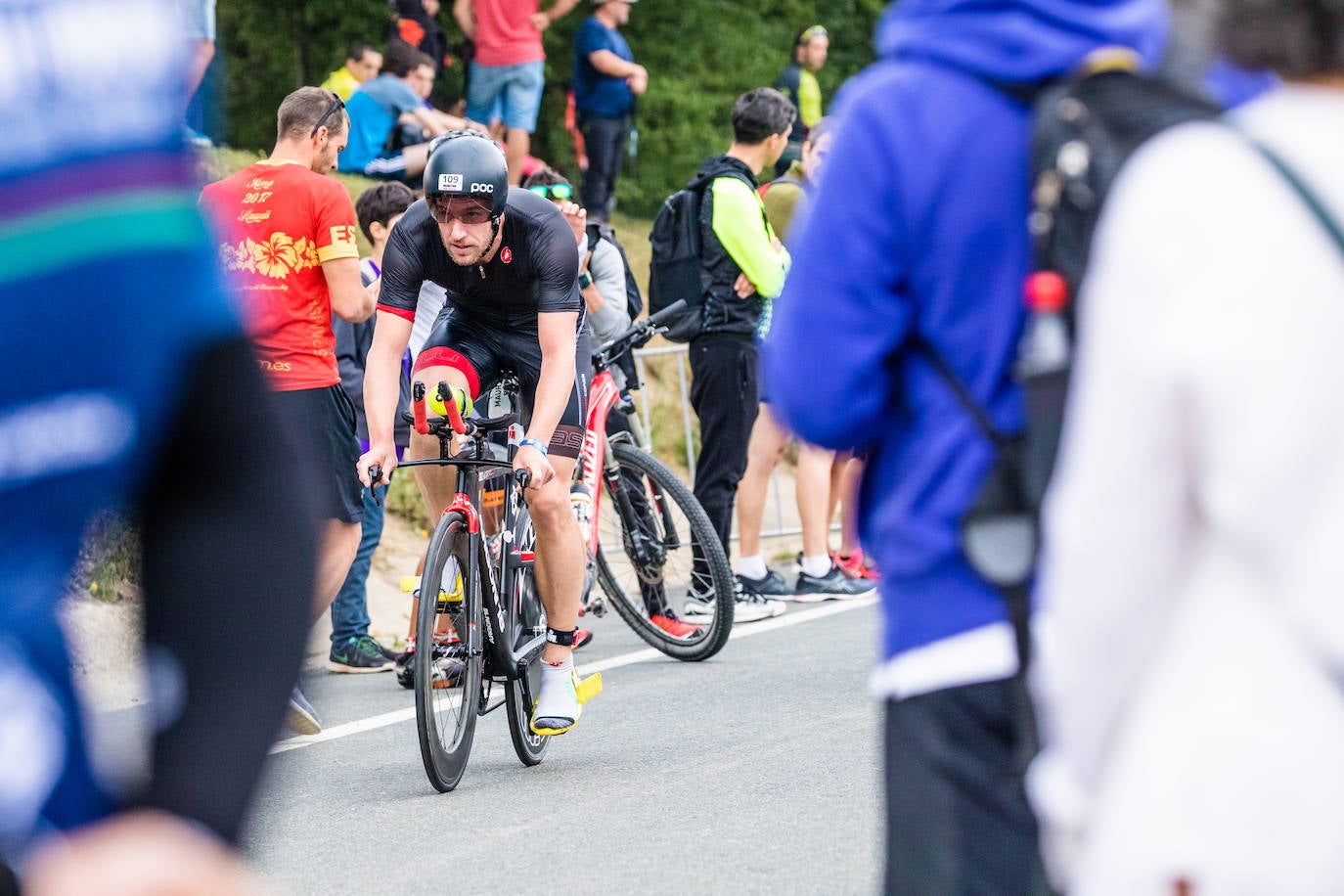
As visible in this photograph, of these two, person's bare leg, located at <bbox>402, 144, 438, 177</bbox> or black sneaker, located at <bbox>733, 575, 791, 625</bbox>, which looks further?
person's bare leg, located at <bbox>402, 144, 438, 177</bbox>

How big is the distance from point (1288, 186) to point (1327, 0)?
284 millimetres

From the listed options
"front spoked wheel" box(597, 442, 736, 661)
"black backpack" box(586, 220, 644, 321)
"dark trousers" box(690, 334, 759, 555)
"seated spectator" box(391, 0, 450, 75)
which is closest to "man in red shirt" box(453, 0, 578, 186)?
"seated spectator" box(391, 0, 450, 75)

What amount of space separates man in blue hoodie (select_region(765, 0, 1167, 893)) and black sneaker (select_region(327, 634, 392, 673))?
642 centimetres

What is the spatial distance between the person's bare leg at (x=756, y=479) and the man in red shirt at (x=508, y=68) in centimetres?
439

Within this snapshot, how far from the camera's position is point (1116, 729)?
1.79 m

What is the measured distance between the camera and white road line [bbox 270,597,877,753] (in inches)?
270

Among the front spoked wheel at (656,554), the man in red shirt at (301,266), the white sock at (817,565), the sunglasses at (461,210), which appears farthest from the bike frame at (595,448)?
the white sock at (817,565)

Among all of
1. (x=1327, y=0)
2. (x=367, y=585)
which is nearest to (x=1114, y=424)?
(x=1327, y=0)

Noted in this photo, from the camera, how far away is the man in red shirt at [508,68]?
45.3ft

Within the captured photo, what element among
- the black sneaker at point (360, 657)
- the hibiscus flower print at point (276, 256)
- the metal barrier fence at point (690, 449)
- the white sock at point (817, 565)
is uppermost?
the hibiscus flower print at point (276, 256)

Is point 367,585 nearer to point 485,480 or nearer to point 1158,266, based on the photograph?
point 485,480

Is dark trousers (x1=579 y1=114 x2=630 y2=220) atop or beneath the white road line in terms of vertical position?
atop

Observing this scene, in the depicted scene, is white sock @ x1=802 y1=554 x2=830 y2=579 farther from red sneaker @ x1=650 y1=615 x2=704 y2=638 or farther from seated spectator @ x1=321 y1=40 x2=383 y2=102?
seated spectator @ x1=321 y1=40 x2=383 y2=102

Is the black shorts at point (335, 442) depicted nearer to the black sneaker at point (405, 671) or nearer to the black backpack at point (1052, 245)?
the black sneaker at point (405, 671)
